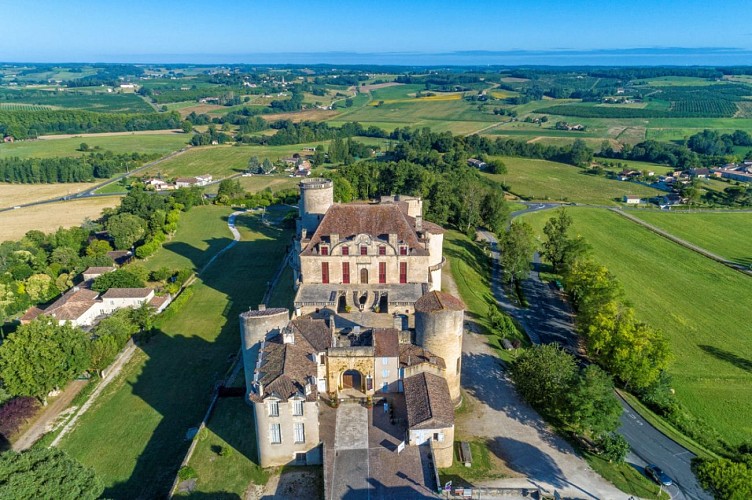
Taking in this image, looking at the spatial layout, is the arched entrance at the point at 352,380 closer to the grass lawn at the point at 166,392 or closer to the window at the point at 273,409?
the window at the point at 273,409

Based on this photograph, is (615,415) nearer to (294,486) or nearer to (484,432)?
(484,432)

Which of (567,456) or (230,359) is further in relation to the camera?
(230,359)

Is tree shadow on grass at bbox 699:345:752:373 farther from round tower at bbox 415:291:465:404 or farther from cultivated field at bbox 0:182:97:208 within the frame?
cultivated field at bbox 0:182:97:208

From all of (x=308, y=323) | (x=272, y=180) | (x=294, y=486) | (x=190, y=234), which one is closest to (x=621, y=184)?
(x=272, y=180)

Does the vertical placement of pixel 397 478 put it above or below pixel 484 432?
above

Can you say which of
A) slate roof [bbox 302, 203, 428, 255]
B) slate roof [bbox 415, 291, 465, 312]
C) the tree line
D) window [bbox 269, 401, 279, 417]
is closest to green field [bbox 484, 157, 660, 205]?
slate roof [bbox 302, 203, 428, 255]

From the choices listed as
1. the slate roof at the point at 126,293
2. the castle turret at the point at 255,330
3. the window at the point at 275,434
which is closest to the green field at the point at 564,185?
the slate roof at the point at 126,293

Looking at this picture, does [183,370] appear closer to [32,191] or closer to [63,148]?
[32,191]
